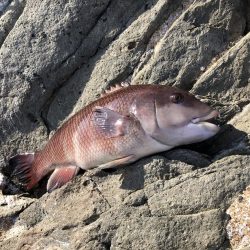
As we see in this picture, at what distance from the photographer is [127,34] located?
6156 mm

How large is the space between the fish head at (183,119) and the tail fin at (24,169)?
1672 mm

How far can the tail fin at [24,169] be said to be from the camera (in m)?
6.01

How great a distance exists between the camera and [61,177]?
560 centimetres

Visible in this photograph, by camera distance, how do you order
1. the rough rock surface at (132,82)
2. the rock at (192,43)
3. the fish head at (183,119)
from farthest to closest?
1. the rock at (192,43)
2. the fish head at (183,119)
3. the rough rock surface at (132,82)

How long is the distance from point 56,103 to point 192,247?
8.29 feet

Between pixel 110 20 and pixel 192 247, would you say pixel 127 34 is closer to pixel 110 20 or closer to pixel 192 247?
pixel 110 20

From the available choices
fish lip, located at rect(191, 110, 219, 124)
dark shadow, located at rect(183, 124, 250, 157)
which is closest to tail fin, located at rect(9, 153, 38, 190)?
dark shadow, located at rect(183, 124, 250, 157)

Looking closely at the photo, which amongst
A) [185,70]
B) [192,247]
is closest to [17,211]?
[192,247]

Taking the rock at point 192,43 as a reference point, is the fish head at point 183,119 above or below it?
below

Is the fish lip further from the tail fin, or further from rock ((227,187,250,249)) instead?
the tail fin

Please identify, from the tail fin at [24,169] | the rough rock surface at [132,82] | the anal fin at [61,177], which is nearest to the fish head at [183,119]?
the rough rock surface at [132,82]

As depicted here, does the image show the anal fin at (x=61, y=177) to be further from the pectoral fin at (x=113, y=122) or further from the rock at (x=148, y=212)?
the pectoral fin at (x=113, y=122)

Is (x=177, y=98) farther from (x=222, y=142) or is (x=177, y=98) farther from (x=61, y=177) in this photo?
(x=61, y=177)

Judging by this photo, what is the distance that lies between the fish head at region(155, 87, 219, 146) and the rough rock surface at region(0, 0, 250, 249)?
191 mm
